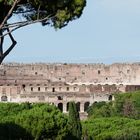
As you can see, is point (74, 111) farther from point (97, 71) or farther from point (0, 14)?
point (97, 71)

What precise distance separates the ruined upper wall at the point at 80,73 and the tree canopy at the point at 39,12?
228 ft

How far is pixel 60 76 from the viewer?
304 ft

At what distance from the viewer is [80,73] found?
305 ft

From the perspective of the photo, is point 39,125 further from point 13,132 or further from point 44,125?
point 13,132

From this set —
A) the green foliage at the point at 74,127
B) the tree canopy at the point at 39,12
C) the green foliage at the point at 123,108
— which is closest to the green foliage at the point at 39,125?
the green foliage at the point at 74,127

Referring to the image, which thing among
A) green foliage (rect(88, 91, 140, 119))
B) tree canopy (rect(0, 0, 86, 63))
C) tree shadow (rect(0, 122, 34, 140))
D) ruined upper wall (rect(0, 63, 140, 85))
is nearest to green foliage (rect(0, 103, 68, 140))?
tree shadow (rect(0, 122, 34, 140))

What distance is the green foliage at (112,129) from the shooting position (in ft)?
123

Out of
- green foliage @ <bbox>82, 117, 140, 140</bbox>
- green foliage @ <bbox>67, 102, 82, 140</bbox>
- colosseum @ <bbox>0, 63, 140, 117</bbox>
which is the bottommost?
green foliage @ <bbox>82, 117, 140, 140</bbox>

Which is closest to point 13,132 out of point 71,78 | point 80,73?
point 71,78

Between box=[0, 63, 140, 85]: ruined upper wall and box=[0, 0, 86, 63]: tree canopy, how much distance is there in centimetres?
6949

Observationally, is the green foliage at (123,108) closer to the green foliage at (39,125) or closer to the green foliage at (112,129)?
the green foliage at (112,129)

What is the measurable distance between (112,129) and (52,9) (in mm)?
22471

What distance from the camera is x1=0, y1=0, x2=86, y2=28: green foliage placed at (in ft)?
68.2

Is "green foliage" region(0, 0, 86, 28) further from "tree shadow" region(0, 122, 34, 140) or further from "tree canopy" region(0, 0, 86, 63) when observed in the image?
"tree shadow" region(0, 122, 34, 140)
